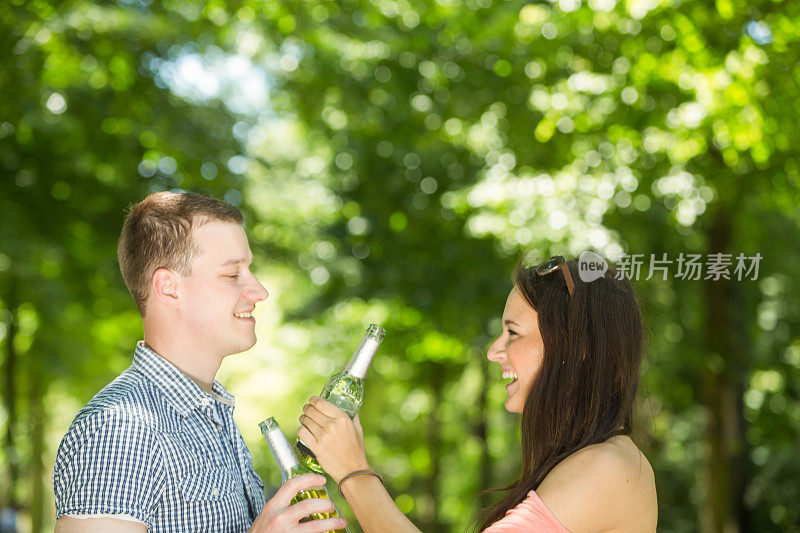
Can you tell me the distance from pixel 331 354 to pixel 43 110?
28.2 feet

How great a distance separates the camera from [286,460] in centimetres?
226

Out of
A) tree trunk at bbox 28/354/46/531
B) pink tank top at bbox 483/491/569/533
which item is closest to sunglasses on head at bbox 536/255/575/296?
pink tank top at bbox 483/491/569/533

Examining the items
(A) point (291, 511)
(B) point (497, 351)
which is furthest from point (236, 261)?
(B) point (497, 351)

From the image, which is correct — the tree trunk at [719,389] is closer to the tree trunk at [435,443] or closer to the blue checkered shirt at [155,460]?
the tree trunk at [435,443]

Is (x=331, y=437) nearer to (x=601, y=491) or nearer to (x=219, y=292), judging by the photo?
(x=219, y=292)

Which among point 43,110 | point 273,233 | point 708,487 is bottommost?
point 708,487

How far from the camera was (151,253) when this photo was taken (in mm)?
2402

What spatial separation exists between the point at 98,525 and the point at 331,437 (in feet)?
2.17

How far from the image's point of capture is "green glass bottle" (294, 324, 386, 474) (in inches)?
95.0

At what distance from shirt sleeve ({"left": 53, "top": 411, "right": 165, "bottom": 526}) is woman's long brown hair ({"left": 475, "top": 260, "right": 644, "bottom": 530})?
3.35ft

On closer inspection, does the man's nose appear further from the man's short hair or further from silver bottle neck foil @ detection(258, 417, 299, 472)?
silver bottle neck foil @ detection(258, 417, 299, 472)

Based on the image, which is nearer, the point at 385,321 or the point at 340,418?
the point at 340,418

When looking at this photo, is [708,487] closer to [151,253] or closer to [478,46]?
[478,46]

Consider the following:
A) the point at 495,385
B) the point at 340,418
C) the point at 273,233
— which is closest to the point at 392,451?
the point at 495,385
